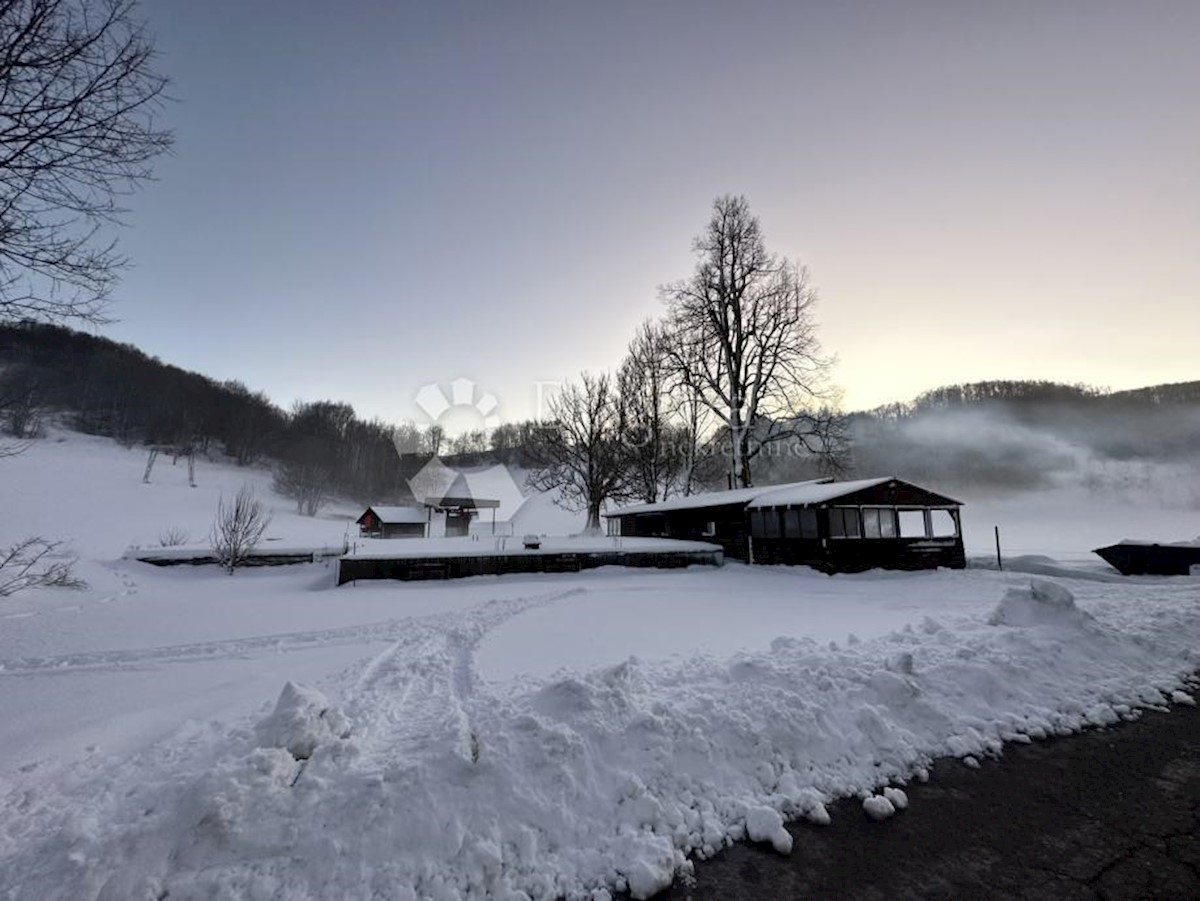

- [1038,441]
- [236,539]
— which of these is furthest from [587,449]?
[1038,441]

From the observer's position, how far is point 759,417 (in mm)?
23625

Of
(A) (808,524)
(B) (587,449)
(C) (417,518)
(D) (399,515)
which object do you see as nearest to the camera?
(A) (808,524)

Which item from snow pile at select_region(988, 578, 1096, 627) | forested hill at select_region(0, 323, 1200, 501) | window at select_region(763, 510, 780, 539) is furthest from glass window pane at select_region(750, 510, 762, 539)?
forested hill at select_region(0, 323, 1200, 501)

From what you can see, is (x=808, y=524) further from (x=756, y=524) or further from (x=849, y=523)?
(x=756, y=524)

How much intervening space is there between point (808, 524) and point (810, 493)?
3.70 feet

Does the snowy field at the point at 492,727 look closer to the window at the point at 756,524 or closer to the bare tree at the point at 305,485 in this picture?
the window at the point at 756,524

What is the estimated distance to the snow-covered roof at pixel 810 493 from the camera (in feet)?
53.3

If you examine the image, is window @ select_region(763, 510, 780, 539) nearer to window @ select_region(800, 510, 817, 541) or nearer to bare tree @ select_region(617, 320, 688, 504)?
window @ select_region(800, 510, 817, 541)

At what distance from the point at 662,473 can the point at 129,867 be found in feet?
99.1

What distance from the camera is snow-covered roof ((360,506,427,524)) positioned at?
38.5 m

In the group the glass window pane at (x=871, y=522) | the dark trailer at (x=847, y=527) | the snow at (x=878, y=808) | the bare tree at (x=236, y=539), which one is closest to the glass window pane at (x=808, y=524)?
the dark trailer at (x=847, y=527)

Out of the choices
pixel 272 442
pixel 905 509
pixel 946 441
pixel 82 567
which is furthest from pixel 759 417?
pixel 946 441

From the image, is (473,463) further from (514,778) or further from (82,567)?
(514,778)

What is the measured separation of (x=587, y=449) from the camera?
30.6m
